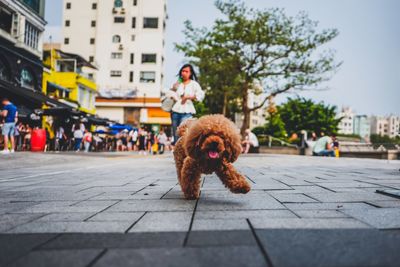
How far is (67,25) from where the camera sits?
161ft

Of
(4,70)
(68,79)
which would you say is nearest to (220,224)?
(4,70)

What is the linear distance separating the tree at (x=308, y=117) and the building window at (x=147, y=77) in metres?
18.9

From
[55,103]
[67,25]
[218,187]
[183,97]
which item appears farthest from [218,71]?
[67,25]

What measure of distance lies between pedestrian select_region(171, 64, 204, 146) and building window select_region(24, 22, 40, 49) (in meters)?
20.7

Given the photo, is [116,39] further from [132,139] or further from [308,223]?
[308,223]

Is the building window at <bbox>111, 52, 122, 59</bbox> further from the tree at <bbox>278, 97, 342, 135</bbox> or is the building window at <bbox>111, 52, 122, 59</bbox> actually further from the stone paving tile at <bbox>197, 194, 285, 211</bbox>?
the stone paving tile at <bbox>197, 194, 285, 211</bbox>

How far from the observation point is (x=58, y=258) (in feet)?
5.12

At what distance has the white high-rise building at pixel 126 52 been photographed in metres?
45.1

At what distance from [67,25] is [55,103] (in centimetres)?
3110

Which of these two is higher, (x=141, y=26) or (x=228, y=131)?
(x=141, y=26)

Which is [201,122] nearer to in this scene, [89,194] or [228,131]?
[228,131]

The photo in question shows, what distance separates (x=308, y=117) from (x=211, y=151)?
4790 cm

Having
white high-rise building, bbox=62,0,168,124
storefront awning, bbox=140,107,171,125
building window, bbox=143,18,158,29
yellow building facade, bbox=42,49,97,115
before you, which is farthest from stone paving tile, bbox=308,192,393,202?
building window, bbox=143,18,158,29

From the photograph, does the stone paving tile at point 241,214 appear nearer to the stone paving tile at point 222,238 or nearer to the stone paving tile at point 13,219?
the stone paving tile at point 222,238
